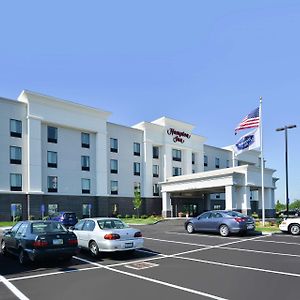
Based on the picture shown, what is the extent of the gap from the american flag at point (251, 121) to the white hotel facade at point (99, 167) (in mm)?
12794

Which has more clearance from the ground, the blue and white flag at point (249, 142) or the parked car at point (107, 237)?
the blue and white flag at point (249, 142)

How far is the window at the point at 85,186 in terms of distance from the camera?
45797 millimetres

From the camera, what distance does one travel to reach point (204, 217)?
2214cm

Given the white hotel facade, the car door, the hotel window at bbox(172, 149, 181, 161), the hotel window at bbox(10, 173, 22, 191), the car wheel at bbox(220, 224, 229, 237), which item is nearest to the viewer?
the car wheel at bbox(220, 224, 229, 237)

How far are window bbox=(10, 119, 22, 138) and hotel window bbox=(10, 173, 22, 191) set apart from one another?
4213 millimetres

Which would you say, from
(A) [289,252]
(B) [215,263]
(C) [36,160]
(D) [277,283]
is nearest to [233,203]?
(C) [36,160]

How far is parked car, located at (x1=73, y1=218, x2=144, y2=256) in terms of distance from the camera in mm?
12516

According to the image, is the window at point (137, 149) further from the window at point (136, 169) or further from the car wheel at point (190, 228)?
the car wheel at point (190, 228)

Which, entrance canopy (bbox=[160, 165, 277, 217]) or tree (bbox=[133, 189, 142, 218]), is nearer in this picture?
entrance canopy (bbox=[160, 165, 277, 217])

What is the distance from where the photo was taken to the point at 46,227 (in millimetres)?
12086

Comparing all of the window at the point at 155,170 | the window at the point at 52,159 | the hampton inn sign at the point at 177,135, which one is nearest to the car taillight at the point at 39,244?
the window at the point at 52,159

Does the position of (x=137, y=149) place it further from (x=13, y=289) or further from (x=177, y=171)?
(x=13, y=289)

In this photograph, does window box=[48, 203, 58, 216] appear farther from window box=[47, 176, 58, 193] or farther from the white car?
the white car

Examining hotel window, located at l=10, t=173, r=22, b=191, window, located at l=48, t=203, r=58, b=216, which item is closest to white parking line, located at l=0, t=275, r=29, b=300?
hotel window, located at l=10, t=173, r=22, b=191
